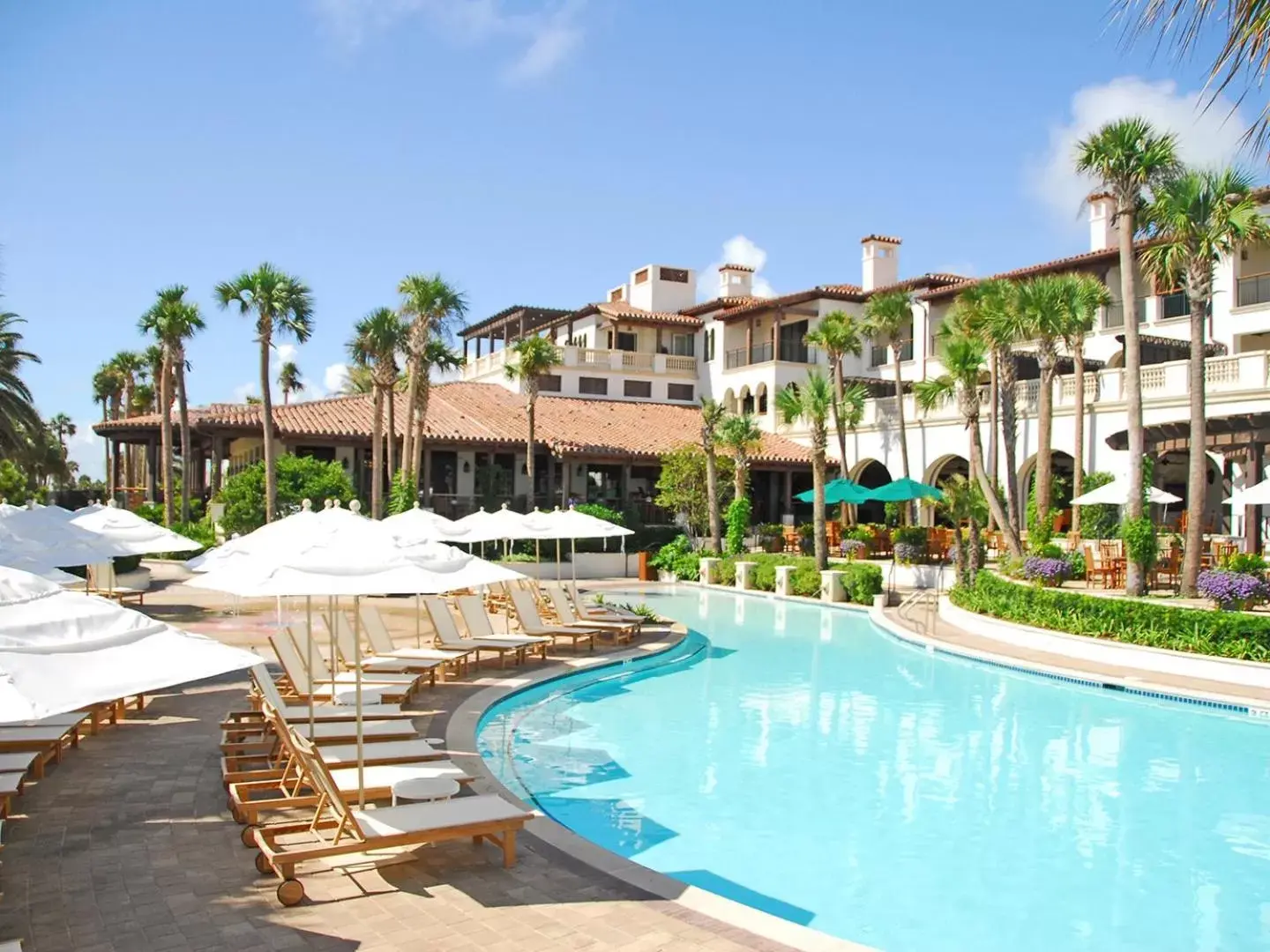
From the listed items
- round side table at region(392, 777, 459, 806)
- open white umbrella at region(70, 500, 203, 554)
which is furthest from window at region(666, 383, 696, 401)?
round side table at region(392, 777, 459, 806)

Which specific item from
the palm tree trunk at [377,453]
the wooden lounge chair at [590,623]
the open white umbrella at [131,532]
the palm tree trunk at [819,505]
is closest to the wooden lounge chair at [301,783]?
the open white umbrella at [131,532]

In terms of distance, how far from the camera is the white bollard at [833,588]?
25781mm

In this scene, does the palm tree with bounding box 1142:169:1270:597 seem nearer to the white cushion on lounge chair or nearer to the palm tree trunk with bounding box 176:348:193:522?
the white cushion on lounge chair

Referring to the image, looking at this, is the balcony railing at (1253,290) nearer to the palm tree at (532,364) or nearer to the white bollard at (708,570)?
the white bollard at (708,570)

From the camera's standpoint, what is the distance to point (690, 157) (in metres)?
19.3

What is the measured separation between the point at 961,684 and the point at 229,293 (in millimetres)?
25744

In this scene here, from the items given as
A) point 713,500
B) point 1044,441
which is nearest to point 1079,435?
point 1044,441

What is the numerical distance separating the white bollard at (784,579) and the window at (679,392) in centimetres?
2081

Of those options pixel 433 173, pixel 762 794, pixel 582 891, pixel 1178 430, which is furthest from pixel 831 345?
pixel 582 891

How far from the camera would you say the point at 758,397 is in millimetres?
44844

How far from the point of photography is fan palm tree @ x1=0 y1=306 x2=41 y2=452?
91.5ft

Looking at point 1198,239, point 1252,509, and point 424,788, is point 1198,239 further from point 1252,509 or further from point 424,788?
point 424,788

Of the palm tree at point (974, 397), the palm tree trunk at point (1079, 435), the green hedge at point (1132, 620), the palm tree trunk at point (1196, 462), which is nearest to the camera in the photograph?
the green hedge at point (1132, 620)

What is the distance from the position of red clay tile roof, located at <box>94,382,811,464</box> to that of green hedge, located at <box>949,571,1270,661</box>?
20446 mm
